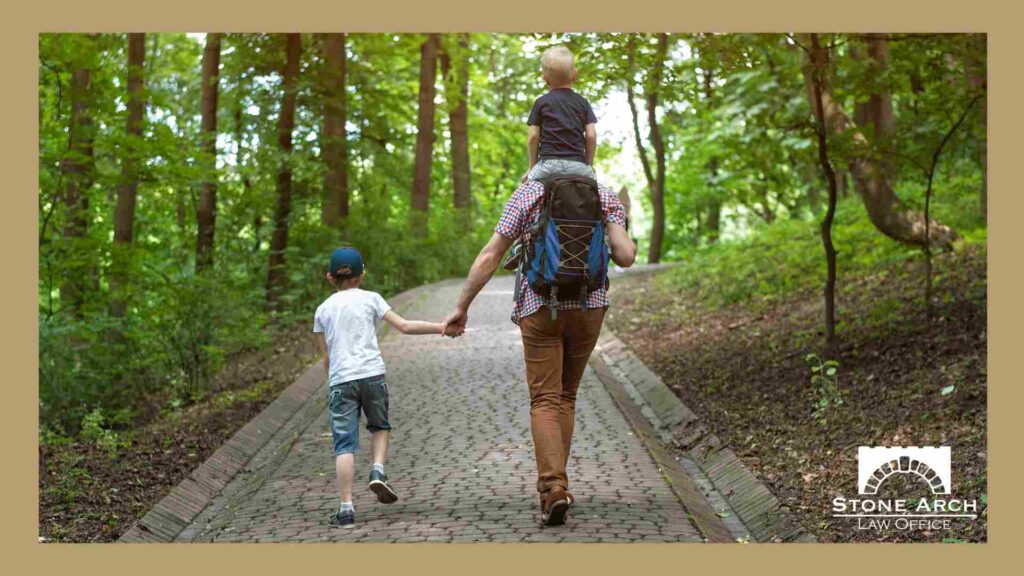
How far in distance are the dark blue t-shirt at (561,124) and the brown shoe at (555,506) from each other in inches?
73.3

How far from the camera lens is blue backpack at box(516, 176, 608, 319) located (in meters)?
6.25

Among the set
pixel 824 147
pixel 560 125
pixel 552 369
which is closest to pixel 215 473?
pixel 552 369

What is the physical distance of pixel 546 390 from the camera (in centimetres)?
653

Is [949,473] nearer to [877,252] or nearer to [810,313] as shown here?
[810,313]

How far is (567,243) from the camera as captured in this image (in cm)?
627

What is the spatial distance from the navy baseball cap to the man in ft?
2.36

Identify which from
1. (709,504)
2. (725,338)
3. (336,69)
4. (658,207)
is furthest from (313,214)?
(709,504)

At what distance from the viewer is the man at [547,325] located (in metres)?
6.39

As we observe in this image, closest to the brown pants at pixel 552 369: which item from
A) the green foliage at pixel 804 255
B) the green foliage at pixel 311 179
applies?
the green foliage at pixel 311 179

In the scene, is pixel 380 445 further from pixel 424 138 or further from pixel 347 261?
pixel 424 138

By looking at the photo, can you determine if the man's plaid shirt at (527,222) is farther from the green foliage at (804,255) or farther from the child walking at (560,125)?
the green foliage at (804,255)

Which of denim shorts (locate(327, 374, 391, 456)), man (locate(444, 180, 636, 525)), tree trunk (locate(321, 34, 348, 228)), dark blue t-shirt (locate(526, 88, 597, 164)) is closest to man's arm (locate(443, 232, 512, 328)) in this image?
man (locate(444, 180, 636, 525))

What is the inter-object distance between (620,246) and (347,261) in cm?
163

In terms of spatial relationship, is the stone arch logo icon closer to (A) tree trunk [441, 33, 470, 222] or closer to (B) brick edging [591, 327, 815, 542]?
(B) brick edging [591, 327, 815, 542]
